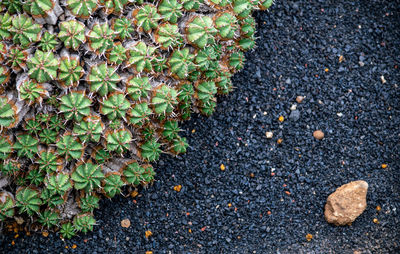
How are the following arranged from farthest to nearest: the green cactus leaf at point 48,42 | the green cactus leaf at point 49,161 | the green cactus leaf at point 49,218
Answer: the green cactus leaf at point 49,218 → the green cactus leaf at point 49,161 → the green cactus leaf at point 48,42

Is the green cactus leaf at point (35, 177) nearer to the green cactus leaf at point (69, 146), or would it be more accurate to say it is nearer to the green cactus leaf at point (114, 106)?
the green cactus leaf at point (69, 146)

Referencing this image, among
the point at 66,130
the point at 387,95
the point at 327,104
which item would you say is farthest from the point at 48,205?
the point at 387,95

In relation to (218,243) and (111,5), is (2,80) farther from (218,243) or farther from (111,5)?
(218,243)

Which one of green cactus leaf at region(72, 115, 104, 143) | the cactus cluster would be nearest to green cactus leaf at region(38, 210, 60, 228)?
the cactus cluster

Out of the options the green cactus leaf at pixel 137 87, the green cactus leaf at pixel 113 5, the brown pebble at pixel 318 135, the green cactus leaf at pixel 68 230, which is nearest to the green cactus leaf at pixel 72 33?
the green cactus leaf at pixel 113 5

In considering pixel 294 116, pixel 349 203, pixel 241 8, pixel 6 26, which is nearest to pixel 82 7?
pixel 6 26

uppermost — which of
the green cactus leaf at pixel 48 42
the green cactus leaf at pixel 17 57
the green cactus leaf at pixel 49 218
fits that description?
the green cactus leaf at pixel 48 42

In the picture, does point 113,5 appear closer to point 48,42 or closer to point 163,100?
point 48,42
